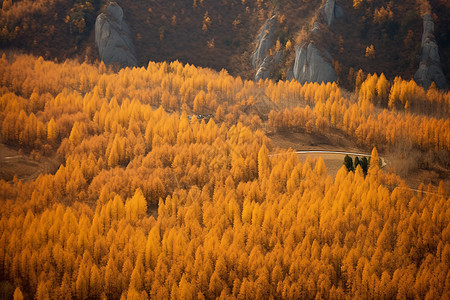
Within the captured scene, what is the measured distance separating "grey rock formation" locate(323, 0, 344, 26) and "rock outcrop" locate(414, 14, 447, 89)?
107 ft

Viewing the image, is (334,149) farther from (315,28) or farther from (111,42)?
(111,42)

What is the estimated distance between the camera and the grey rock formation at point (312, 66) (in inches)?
6491

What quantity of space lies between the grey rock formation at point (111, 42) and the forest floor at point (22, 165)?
69330 millimetres

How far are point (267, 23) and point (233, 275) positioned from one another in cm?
13129

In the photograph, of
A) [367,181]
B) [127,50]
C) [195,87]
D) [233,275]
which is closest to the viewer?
[233,275]

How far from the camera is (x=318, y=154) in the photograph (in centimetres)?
12506

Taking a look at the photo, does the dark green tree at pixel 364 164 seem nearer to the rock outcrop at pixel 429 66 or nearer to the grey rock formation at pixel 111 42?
the rock outcrop at pixel 429 66

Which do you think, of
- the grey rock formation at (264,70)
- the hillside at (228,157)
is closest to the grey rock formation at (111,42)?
the hillside at (228,157)

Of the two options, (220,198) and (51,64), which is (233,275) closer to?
(220,198)

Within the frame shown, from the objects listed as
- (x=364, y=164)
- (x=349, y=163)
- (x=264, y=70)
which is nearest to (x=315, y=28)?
(x=264, y=70)

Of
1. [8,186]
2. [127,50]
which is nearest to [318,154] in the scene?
[8,186]

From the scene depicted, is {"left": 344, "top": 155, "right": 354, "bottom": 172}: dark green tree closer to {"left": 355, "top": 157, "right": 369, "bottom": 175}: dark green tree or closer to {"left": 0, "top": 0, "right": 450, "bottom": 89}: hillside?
{"left": 355, "top": 157, "right": 369, "bottom": 175}: dark green tree

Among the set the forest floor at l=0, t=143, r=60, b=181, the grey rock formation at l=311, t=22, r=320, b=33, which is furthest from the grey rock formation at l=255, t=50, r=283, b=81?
the forest floor at l=0, t=143, r=60, b=181

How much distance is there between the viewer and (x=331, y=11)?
17762 cm
